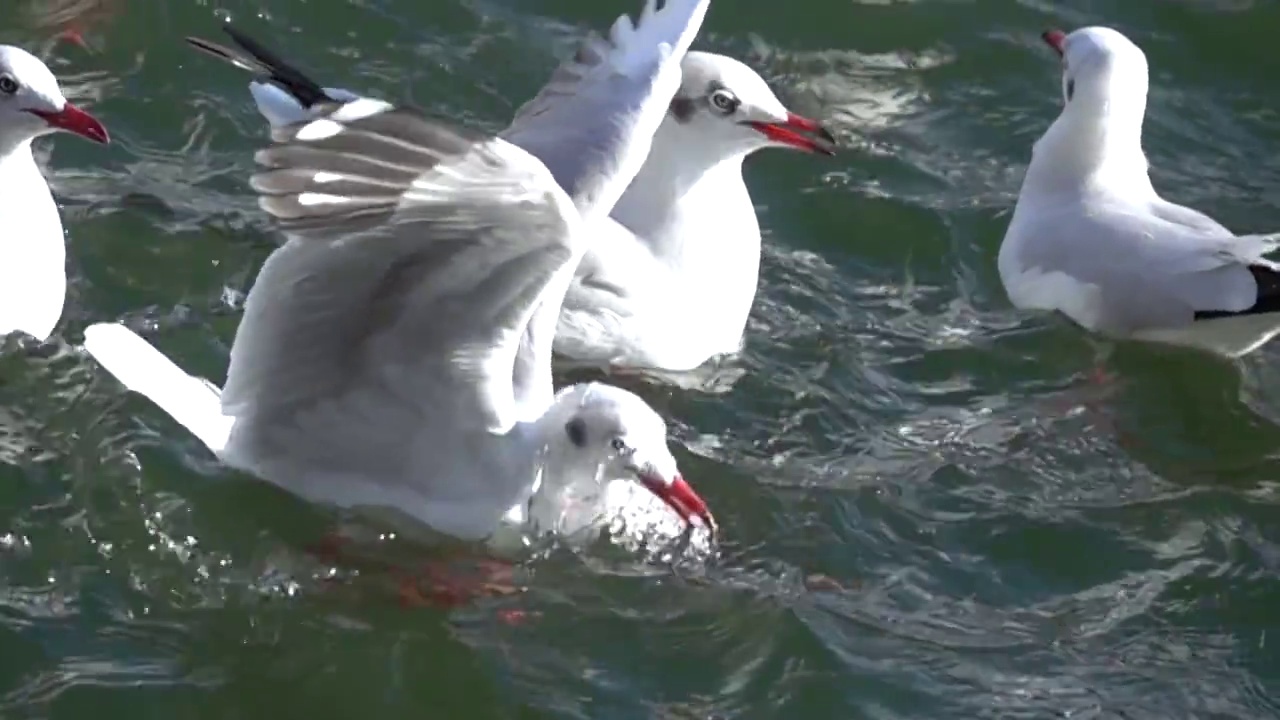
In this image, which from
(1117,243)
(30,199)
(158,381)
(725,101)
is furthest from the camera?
(1117,243)

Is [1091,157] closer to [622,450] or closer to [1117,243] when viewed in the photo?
[1117,243]

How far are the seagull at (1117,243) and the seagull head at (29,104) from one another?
331 cm

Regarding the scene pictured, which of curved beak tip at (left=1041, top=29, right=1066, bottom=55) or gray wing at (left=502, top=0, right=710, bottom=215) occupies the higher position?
gray wing at (left=502, top=0, right=710, bottom=215)

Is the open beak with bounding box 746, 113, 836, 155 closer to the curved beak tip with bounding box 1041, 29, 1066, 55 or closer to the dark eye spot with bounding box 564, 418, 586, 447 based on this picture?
the curved beak tip with bounding box 1041, 29, 1066, 55

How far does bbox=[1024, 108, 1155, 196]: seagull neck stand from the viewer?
27.3 ft

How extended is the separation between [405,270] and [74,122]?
200 centimetres

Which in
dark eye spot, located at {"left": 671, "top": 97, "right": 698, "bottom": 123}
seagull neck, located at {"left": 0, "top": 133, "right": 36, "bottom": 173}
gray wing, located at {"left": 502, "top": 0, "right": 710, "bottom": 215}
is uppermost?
gray wing, located at {"left": 502, "top": 0, "right": 710, "bottom": 215}

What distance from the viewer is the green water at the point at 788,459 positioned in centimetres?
583

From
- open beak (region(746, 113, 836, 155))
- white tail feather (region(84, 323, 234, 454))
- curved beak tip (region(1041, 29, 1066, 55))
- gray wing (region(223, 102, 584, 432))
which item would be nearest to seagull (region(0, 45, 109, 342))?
white tail feather (region(84, 323, 234, 454))

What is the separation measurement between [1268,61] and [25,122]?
5.50m

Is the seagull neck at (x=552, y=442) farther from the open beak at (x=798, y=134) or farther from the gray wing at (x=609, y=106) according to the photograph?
the open beak at (x=798, y=134)

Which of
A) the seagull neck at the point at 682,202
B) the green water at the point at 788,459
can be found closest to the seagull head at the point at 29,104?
the green water at the point at 788,459

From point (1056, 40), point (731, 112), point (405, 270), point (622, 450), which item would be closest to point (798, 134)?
point (731, 112)

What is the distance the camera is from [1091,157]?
27.4ft
